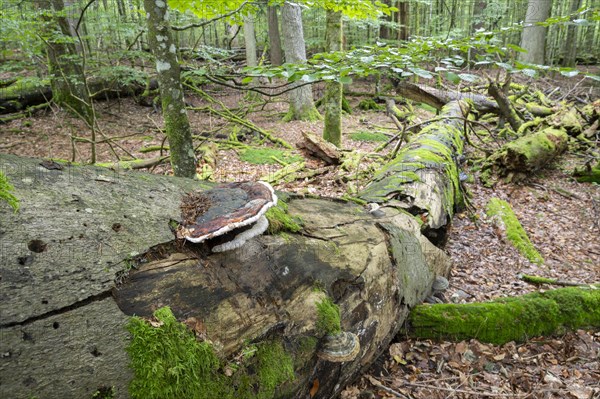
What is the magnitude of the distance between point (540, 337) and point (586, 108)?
11599mm

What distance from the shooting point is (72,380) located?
1.33 meters

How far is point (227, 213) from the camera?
1894 millimetres

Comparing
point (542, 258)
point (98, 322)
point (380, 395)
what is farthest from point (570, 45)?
point (98, 322)

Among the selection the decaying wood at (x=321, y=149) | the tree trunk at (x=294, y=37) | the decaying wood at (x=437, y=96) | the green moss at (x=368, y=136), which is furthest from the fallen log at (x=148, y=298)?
the tree trunk at (x=294, y=37)

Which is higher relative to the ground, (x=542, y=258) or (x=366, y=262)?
(x=366, y=262)

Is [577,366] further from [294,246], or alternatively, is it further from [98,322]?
[98,322]

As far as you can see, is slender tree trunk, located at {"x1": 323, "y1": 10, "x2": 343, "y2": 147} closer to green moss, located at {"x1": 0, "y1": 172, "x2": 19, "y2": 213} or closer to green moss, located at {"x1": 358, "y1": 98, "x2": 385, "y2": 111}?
green moss, located at {"x1": 0, "y1": 172, "x2": 19, "y2": 213}

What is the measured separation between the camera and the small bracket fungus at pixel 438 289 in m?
4.06

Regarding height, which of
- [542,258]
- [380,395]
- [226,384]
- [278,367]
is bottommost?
[542,258]

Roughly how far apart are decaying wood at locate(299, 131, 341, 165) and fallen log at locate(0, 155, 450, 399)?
529 centimetres

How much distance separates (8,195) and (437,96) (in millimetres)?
11309

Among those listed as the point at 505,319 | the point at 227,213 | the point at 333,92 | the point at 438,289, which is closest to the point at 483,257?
the point at 438,289

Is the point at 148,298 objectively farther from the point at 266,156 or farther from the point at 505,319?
the point at 266,156

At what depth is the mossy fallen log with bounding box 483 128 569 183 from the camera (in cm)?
769
